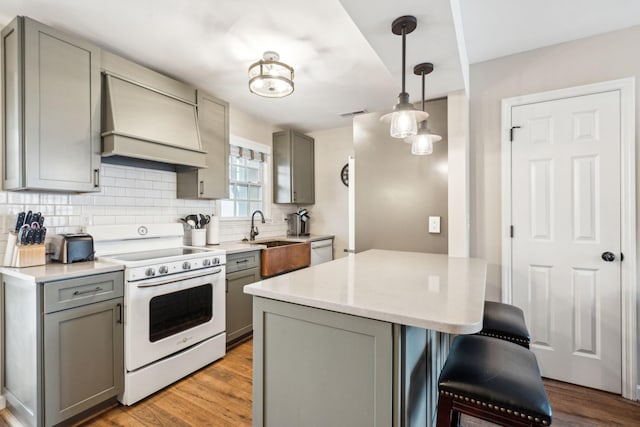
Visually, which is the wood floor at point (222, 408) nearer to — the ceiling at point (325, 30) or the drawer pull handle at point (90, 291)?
the drawer pull handle at point (90, 291)

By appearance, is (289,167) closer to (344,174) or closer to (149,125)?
(344,174)

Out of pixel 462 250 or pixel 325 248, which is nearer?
pixel 462 250

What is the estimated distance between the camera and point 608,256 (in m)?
2.14

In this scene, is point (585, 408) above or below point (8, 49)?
below

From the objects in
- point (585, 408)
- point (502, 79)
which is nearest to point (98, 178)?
point (502, 79)

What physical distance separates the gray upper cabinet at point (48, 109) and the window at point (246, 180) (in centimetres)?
160

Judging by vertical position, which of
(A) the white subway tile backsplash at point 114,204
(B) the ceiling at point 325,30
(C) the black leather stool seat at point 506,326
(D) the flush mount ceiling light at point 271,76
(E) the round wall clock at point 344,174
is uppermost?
(B) the ceiling at point 325,30

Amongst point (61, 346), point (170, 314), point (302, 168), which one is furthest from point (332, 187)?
point (61, 346)

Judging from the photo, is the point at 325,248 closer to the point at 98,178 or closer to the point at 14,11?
the point at 98,178

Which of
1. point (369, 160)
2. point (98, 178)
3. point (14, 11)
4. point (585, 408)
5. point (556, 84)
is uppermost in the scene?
point (14, 11)

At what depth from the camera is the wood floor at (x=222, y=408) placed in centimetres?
187

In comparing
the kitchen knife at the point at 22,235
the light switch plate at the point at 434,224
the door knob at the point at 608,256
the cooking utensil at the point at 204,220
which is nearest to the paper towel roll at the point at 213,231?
the cooking utensil at the point at 204,220

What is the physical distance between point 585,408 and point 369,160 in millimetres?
2327

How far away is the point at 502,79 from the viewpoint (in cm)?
250
